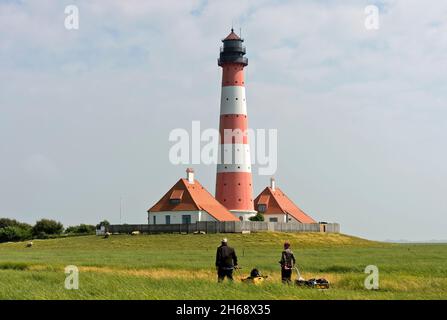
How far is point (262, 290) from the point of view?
2217 cm

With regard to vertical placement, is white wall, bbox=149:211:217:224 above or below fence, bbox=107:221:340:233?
above

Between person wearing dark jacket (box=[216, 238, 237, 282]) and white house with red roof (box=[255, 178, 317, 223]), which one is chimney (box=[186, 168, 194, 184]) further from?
person wearing dark jacket (box=[216, 238, 237, 282])

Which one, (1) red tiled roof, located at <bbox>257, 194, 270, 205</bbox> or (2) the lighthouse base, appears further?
(1) red tiled roof, located at <bbox>257, 194, 270, 205</bbox>

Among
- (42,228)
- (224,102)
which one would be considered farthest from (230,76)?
(42,228)

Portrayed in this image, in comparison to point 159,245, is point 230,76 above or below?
above

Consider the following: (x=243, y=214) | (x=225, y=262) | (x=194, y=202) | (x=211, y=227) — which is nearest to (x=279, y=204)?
(x=243, y=214)

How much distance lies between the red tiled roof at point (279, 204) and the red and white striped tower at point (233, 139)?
13488 mm

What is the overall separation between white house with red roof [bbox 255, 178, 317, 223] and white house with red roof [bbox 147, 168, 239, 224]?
12.1 m

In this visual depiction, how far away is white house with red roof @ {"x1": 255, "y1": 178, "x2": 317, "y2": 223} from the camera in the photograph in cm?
9538

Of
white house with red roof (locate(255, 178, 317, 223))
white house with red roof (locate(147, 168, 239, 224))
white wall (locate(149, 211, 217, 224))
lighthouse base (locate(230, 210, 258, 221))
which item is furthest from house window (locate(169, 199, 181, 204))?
white house with red roof (locate(255, 178, 317, 223))

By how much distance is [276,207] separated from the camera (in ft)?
316

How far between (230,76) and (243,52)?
391 cm

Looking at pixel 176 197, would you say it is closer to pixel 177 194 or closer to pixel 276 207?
pixel 177 194
